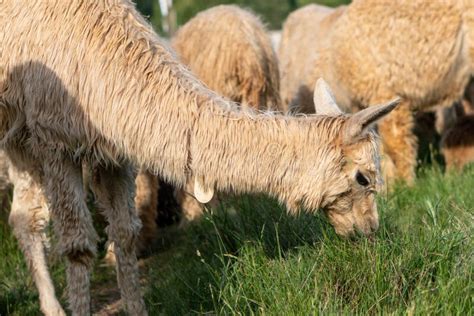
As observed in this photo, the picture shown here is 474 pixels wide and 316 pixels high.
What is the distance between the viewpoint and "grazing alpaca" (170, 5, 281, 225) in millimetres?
8547

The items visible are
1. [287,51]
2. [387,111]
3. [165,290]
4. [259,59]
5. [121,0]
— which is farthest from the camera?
[287,51]

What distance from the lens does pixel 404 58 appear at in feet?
29.7

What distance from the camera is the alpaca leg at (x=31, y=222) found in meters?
6.89

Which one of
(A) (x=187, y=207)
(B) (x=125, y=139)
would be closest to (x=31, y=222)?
(B) (x=125, y=139)

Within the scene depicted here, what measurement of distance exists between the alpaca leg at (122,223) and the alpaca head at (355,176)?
1.48 m

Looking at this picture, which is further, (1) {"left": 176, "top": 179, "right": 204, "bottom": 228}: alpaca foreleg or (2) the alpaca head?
(1) {"left": 176, "top": 179, "right": 204, "bottom": 228}: alpaca foreleg

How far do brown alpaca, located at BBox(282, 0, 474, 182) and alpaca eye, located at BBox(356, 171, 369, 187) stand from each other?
12.5 feet

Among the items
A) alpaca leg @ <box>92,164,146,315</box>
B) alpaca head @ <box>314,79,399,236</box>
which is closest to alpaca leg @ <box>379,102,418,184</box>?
alpaca leg @ <box>92,164,146,315</box>

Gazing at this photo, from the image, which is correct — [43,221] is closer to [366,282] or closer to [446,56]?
[366,282]

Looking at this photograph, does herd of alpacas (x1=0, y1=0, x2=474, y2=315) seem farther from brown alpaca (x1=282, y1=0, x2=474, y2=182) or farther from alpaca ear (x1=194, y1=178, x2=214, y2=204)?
brown alpaca (x1=282, y1=0, x2=474, y2=182)

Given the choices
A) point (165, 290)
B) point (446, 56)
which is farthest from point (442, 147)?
point (165, 290)

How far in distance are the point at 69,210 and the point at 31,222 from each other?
1185 millimetres

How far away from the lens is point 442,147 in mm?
10023

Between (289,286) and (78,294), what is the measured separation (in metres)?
1.50
